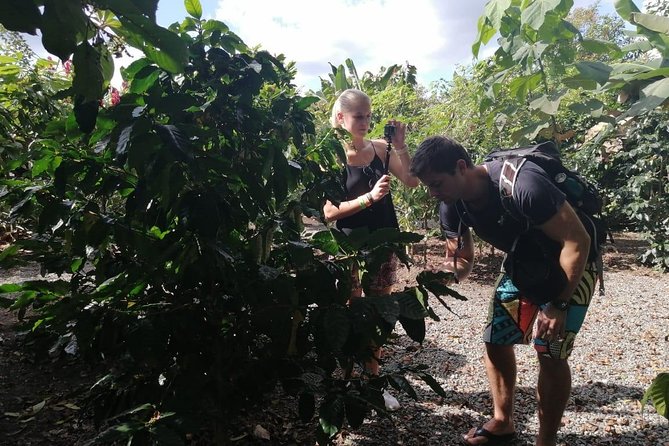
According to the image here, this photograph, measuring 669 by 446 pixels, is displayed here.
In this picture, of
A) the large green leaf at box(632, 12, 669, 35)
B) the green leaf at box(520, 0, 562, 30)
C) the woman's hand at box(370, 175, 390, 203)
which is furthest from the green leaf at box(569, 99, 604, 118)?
the woman's hand at box(370, 175, 390, 203)

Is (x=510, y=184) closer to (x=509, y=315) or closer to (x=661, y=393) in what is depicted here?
(x=509, y=315)

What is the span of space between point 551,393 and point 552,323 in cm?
37

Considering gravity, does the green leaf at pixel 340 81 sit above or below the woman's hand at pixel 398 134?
above

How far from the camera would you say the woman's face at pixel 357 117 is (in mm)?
2625

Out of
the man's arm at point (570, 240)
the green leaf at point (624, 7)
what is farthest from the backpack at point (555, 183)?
the green leaf at point (624, 7)

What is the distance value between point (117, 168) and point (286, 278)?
0.60 metres

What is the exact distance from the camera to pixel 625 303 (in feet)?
17.2

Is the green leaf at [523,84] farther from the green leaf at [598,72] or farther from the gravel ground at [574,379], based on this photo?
the gravel ground at [574,379]

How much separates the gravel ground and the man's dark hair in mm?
697

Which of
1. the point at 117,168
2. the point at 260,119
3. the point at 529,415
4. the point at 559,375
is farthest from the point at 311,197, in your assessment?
the point at 529,415

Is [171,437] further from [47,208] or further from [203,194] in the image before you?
[47,208]

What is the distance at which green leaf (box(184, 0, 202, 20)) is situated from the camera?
4.07 feet

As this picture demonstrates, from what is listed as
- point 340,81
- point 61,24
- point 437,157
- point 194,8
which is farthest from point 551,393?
point 340,81

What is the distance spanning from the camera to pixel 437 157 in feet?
6.75
